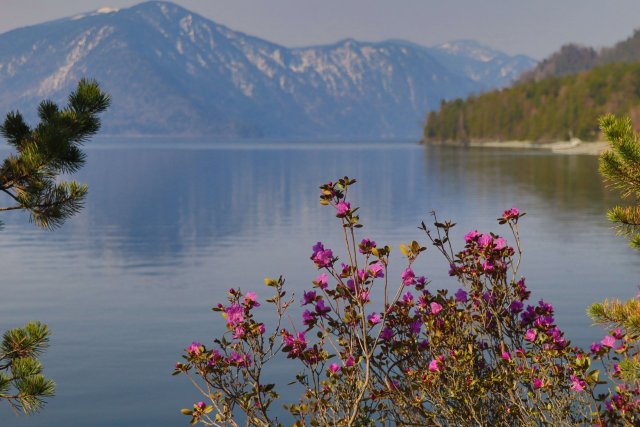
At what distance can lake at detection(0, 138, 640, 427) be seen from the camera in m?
14.7

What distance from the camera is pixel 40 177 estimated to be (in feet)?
25.1

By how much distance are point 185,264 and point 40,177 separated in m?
20.1

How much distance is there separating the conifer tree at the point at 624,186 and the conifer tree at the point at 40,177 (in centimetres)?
418

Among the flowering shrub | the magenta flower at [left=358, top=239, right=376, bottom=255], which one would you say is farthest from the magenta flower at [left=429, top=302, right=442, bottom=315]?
the magenta flower at [left=358, top=239, right=376, bottom=255]

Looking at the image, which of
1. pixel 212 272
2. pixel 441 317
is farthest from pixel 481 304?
pixel 212 272

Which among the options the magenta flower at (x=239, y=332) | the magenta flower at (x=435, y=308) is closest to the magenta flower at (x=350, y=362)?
the magenta flower at (x=435, y=308)

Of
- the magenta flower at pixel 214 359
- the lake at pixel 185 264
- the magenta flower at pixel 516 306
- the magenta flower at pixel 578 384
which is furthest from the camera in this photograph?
the lake at pixel 185 264

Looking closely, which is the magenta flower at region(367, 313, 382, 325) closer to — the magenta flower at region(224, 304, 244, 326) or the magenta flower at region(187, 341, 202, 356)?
the magenta flower at region(224, 304, 244, 326)

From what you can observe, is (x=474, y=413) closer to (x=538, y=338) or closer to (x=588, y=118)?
(x=538, y=338)

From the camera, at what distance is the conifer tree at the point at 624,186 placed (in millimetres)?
6395

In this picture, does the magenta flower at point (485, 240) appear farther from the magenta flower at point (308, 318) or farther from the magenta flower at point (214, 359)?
the magenta flower at point (214, 359)

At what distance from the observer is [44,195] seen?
25.7 feet

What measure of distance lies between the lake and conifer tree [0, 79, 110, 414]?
546 centimetres

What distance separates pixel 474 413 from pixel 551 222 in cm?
3101
